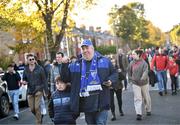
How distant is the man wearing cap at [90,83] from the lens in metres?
6.70

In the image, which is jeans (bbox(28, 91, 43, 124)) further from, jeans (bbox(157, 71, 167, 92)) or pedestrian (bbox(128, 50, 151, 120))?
jeans (bbox(157, 71, 167, 92))

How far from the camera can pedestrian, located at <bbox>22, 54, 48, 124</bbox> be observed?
36.6 ft

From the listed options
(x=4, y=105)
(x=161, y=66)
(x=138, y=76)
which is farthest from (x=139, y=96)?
(x=4, y=105)

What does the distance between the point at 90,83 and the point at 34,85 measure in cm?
467

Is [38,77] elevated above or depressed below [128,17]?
below

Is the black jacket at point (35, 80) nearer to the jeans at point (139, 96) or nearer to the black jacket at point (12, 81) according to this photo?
the jeans at point (139, 96)

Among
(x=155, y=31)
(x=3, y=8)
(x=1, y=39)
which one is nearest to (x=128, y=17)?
(x=155, y=31)

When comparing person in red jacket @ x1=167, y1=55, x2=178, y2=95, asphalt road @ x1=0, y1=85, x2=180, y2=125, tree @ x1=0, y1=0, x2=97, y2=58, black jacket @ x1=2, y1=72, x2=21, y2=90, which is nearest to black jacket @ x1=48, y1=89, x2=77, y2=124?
asphalt road @ x1=0, y1=85, x2=180, y2=125

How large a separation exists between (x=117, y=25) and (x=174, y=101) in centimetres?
7937

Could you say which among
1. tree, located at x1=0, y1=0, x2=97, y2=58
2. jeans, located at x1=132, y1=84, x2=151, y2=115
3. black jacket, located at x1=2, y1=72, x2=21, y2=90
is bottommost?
jeans, located at x1=132, y1=84, x2=151, y2=115

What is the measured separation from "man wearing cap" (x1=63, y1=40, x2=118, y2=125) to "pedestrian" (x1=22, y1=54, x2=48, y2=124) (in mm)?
4448

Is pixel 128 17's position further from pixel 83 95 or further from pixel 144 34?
pixel 83 95

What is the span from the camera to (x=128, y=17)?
95.6 meters

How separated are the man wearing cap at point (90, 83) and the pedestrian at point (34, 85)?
445 cm
